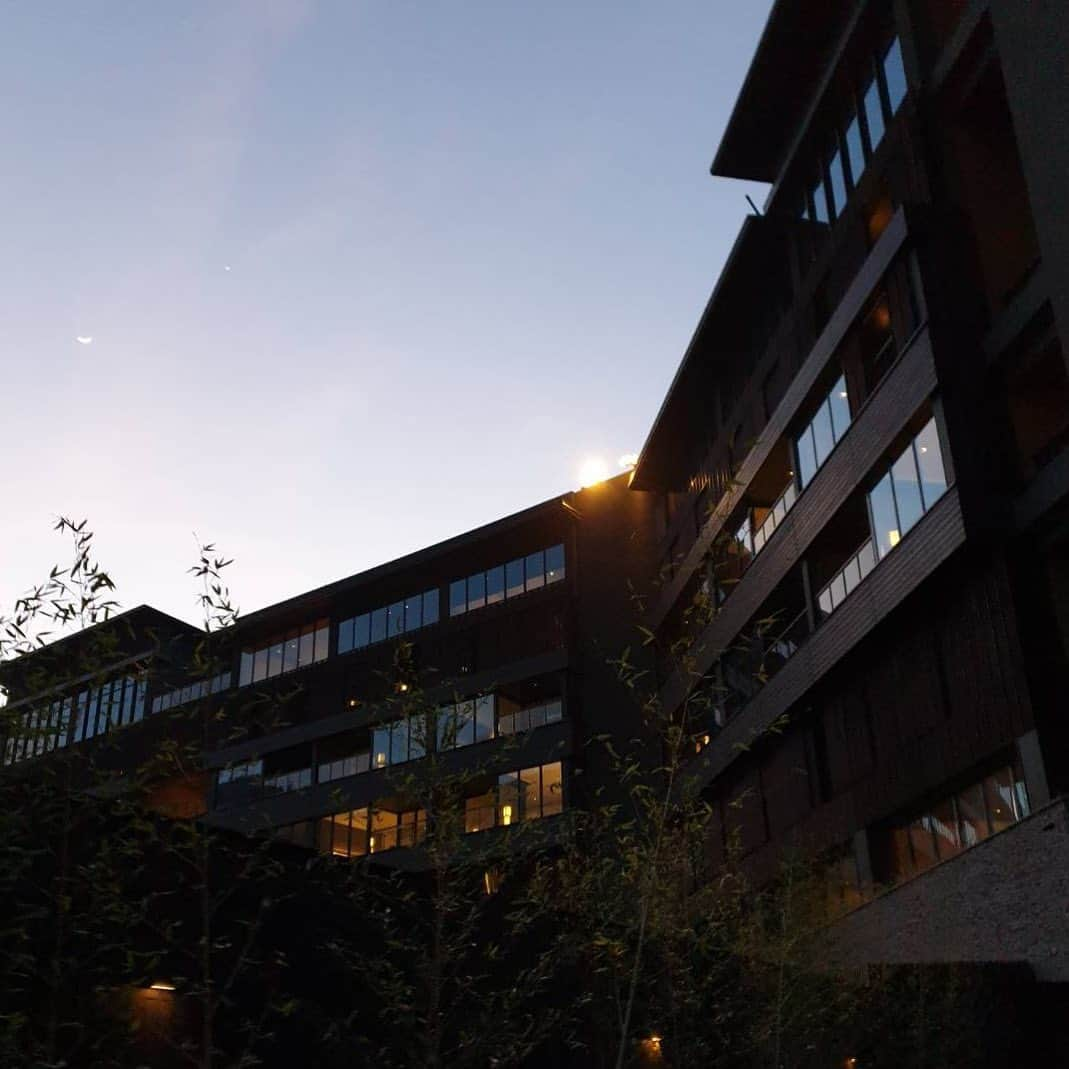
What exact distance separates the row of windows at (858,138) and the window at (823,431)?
186 inches

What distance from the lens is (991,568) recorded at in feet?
67.3

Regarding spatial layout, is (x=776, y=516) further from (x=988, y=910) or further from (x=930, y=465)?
(x=988, y=910)

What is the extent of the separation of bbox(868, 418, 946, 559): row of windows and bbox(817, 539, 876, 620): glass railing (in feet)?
1.90

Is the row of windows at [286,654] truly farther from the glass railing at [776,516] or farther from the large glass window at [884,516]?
the large glass window at [884,516]

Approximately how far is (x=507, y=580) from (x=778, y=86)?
21.2 m

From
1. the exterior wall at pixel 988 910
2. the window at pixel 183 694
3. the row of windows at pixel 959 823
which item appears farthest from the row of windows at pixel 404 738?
the exterior wall at pixel 988 910

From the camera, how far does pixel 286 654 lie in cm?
5109

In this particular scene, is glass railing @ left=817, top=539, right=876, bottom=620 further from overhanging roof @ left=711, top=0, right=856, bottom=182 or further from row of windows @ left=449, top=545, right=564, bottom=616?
row of windows @ left=449, top=545, right=564, bottom=616

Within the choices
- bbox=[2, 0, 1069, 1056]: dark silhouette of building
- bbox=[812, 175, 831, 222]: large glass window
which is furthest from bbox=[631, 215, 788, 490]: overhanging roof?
bbox=[812, 175, 831, 222]: large glass window

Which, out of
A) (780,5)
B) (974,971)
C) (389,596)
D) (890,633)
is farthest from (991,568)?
(389,596)

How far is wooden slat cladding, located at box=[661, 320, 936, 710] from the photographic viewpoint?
22078 millimetres

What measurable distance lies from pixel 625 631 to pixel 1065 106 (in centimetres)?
2651

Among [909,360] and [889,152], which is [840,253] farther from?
[909,360]

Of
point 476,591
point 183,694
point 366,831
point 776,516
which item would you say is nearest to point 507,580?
point 476,591
